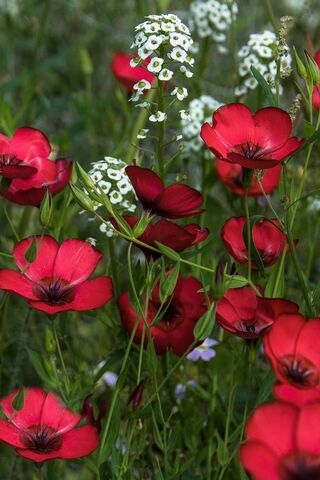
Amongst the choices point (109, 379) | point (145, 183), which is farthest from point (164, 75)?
point (109, 379)

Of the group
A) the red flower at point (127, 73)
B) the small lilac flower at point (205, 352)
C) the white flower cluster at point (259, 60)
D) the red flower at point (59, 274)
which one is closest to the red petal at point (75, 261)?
the red flower at point (59, 274)

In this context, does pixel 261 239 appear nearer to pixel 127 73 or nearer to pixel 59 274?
pixel 59 274

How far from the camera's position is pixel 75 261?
965mm

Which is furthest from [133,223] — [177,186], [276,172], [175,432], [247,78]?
[247,78]

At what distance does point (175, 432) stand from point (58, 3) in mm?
1669

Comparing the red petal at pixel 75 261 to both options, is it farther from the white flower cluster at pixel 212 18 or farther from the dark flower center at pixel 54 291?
the white flower cluster at pixel 212 18

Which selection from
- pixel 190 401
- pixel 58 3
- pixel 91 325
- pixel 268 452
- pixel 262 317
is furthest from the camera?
pixel 58 3

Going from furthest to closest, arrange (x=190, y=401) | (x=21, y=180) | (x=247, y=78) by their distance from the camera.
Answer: (x=247, y=78)
(x=190, y=401)
(x=21, y=180)

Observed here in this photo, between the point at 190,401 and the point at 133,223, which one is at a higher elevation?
the point at 133,223

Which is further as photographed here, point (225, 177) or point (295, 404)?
point (225, 177)

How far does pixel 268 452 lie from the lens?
2.10ft

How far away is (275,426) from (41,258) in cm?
38

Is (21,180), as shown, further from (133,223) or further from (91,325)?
(91,325)

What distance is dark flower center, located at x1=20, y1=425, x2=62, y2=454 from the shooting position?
87 centimetres
